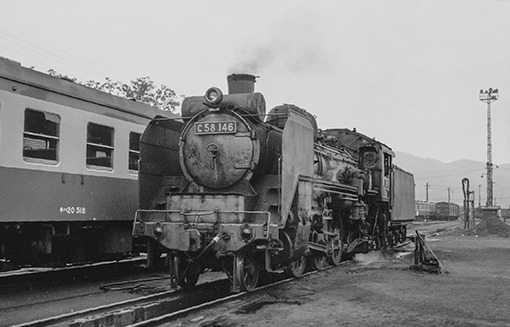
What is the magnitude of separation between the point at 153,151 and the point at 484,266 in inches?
325

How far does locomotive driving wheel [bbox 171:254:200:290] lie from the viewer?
8.12 metres

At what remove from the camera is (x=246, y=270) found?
8.09 meters

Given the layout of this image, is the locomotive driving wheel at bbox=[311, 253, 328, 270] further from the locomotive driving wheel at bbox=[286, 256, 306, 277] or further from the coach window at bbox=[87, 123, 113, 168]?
the coach window at bbox=[87, 123, 113, 168]

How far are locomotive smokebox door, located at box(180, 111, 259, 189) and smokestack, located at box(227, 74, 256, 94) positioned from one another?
0.72 metres

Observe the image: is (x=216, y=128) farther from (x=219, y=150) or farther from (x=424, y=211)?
(x=424, y=211)

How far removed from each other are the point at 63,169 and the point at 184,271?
8.79ft

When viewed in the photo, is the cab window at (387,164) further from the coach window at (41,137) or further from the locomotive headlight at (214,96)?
the coach window at (41,137)

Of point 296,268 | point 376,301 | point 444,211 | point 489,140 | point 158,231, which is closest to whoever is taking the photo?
point 376,301

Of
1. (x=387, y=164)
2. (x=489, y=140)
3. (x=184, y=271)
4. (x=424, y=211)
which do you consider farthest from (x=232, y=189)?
(x=424, y=211)

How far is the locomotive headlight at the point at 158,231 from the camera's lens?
7938 mm

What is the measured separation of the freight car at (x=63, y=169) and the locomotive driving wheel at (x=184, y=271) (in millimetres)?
2096

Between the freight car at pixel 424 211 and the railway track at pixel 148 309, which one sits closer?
the railway track at pixel 148 309

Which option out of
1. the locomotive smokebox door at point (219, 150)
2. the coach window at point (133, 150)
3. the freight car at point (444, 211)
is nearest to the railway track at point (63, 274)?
the coach window at point (133, 150)

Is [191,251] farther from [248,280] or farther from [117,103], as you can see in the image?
[117,103]
